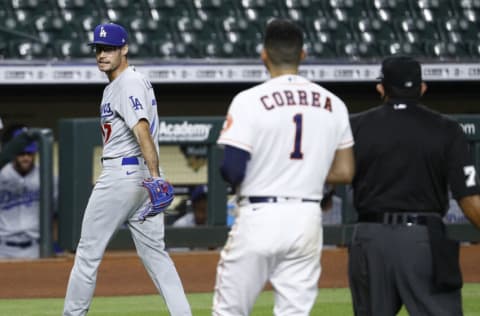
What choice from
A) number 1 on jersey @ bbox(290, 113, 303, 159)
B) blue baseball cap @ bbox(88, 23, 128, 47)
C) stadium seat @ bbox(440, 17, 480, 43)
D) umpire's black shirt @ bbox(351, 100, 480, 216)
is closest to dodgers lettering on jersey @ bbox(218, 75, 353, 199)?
number 1 on jersey @ bbox(290, 113, 303, 159)

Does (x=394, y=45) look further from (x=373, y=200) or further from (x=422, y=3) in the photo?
(x=373, y=200)

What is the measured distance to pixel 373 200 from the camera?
186 inches

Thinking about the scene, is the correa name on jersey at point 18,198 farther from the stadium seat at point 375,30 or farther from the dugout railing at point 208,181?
the stadium seat at point 375,30

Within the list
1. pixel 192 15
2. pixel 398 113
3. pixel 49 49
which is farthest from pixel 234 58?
pixel 398 113

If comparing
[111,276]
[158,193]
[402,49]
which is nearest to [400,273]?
[158,193]

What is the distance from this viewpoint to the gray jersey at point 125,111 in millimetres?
6094

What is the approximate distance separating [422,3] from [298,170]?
11.6 m

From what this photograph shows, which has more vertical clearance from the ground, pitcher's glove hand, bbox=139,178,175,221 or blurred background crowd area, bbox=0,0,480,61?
blurred background crowd area, bbox=0,0,480,61

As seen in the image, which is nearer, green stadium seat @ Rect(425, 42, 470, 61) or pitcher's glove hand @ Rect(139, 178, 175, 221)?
pitcher's glove hand @ Rect(139, 178, 175, 221)

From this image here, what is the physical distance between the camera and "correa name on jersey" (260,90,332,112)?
4430 mm

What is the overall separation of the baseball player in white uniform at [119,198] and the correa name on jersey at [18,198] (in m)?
3.80

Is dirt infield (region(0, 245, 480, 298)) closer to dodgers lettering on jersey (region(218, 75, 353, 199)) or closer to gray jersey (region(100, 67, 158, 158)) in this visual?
gray jersey (region(100, 67, 158, 158))

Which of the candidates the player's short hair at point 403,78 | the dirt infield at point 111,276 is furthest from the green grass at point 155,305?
the player's short hair at point 403,78

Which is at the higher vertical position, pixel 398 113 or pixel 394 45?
pixel 394 45
